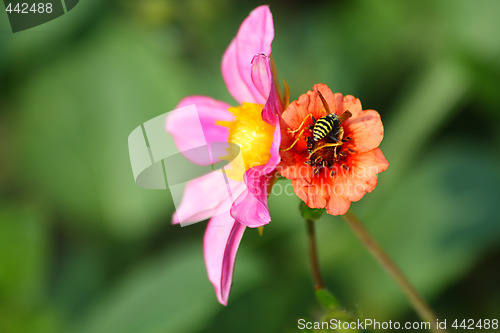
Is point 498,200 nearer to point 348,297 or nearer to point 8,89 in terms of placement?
point 348,297

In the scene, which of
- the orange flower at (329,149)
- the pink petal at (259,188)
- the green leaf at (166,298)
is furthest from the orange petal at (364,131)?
the green leaf at (166,298)

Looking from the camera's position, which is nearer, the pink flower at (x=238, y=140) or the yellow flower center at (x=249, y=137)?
the pink flower at (x=238, y=140)

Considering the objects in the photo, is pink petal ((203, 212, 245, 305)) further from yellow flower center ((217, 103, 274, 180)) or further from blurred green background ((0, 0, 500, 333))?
blurred green background ((0, 0, 500, 333))

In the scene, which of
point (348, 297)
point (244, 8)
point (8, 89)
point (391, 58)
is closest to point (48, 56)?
point (8, 89)

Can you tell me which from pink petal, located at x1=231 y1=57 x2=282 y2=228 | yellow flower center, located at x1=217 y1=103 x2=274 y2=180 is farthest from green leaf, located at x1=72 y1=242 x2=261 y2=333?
pink petal, located at x1=231 y1=57 x2=282 y2=228

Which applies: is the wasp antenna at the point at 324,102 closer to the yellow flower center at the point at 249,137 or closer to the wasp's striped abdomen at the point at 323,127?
the wasp's striped abdomen at the point at 323,127
